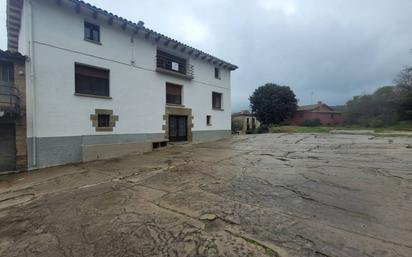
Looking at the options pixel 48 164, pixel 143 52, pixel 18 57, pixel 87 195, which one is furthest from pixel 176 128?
pixel 87 195

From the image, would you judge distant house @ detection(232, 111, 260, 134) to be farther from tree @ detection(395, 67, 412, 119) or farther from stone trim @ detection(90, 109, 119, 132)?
stone trim @ detection(90, 109, 119, 132)

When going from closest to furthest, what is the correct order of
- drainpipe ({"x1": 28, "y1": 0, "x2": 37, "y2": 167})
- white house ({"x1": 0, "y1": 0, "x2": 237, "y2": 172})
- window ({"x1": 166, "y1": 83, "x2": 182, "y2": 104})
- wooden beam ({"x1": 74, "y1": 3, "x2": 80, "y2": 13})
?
drainpipe ({"x1": 28, "y1": 0, "x2": 37, "y2": 167}), white house ({"x1": 0, "y1": 0, "x2": 237, "y2": 172}), wooden beam ({"x1": 74, "y1": 3, "x2": 80, "y2": 13}), window ({"x1": 166, "y1": 83, "x2": 182, "y2": 104})

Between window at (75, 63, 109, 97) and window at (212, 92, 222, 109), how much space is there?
895cm

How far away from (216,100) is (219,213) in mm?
15275

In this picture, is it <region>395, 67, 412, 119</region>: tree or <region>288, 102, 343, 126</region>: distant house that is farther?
<region>288, 102, 343, 126</region>: distant house

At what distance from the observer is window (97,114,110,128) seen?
430 inches

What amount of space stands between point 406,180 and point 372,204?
7.45 feet

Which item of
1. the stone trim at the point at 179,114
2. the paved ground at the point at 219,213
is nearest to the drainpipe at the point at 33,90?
the paved ground at the point at 219,213

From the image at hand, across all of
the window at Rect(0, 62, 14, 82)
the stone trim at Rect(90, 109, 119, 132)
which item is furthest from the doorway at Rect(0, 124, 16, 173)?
the stone trim at Rect(90, 109, 119, 132)

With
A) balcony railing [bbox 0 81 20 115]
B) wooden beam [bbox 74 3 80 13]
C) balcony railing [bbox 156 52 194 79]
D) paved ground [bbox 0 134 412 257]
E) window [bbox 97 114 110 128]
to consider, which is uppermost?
wooden beam [bbox 74 3 80 13]

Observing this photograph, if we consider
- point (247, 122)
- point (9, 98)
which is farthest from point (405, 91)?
point (9, 98)

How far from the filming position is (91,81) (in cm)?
1079

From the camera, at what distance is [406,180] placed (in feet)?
17.4

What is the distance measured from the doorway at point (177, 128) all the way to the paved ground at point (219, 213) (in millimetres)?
7877
